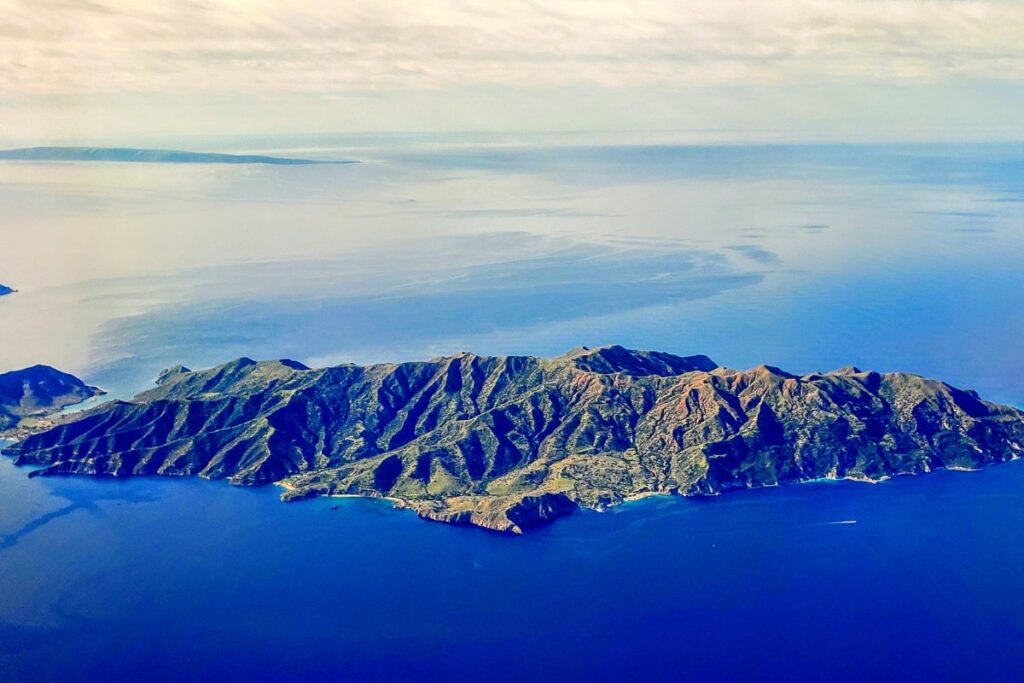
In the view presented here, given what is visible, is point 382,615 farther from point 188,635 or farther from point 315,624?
point 188,635

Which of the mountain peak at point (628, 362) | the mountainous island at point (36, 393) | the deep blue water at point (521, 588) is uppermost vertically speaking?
the mountain peak at point (628, 362)

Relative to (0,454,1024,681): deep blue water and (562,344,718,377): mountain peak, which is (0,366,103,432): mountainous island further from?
(562,344,718,377): mountain peak

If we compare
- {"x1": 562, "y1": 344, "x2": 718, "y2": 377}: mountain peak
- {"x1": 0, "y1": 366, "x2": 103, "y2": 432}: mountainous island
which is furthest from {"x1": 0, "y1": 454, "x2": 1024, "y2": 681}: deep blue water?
{"x1": 562, "y1": 344, "x2": 718, "y2": 377}: mountain peak

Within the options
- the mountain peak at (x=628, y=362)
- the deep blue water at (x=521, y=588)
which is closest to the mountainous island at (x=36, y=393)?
the deep blue water at (x=521, y=588)

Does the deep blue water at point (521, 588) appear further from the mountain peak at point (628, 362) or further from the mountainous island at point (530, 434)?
the mountain peak at point (628, 362)

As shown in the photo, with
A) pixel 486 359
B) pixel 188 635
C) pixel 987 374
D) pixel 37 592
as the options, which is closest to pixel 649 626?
pixel 188 635
